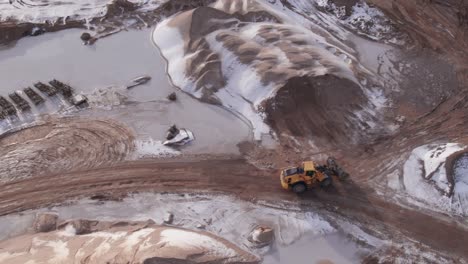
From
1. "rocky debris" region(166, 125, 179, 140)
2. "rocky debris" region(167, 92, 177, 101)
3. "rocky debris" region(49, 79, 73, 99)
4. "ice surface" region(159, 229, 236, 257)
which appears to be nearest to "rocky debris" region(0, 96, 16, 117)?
"rocky debris" region(49, 79, 73, 99)

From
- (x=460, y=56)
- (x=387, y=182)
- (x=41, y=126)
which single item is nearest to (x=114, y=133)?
(x=41, y=126)

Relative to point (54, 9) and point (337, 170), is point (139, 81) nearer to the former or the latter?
point (54, 9)

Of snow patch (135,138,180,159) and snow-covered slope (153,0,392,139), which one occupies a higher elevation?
snow-covered slope (153,0,392,139)

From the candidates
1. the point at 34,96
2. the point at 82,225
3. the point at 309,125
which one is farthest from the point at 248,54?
the point at 82,225

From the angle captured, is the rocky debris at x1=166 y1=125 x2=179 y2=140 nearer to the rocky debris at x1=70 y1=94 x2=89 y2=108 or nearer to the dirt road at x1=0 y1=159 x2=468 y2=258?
the dirt road at x1=0 y1=159 x2=468 y2=258

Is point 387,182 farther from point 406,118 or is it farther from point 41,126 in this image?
point 41,126
